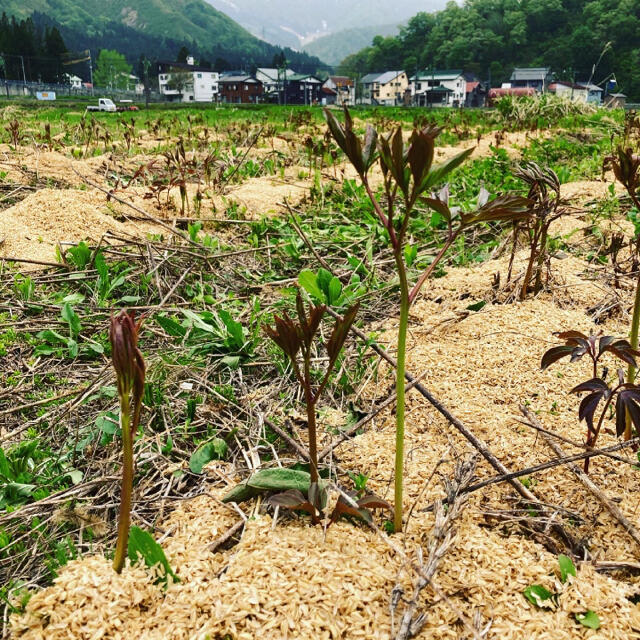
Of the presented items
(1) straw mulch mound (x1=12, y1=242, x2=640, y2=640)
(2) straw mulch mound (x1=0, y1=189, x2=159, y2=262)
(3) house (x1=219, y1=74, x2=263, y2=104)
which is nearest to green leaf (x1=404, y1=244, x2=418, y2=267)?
(1) straw mulch mound (x1=12, y1=242, x2=640, y2=640)

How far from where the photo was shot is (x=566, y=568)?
3.77 feet

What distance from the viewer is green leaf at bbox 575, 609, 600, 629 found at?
41.2 inches

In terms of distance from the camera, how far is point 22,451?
69.0 inches

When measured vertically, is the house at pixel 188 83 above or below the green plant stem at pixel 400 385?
above

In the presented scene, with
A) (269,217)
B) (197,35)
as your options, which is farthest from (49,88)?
(197,35)

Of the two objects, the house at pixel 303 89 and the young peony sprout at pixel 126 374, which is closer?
the young peony sprout at pixel 126 374

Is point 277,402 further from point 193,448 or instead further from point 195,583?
point 195,583

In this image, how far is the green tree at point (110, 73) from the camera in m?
100

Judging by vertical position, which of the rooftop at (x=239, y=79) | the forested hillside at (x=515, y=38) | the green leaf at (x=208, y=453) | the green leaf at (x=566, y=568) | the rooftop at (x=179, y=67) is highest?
the forested hillside at (x=515, y=38)

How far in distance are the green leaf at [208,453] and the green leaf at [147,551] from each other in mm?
515

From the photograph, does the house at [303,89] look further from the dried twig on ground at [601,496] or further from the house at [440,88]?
the dried twig on ground at [601,496]

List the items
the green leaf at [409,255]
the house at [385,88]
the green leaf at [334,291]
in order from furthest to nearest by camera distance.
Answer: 1. the house at [385,88]
2. the green leaf at [409,255]
3. the green leaf at [334,291]

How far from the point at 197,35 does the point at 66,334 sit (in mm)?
225811

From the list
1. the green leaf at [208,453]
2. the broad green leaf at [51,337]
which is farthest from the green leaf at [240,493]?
the broad green leaf at [51,337]
